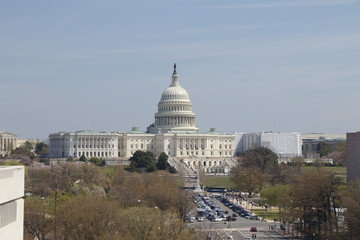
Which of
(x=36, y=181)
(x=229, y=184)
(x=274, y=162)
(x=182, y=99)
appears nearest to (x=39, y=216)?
(x=36, y=181)

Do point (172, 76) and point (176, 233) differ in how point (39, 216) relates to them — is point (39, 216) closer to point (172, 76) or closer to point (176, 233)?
point (176, 233)

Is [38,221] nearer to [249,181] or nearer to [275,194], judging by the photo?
[275,194]

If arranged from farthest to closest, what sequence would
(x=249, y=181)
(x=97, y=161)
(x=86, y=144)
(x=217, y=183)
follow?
(x=86, y=144)
(x=97, y=161)
(x=217, y=183)
(x=249, y=181)

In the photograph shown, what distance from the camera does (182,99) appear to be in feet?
620

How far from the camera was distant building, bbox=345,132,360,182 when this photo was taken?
211 feet

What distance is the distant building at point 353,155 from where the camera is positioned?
64.3m

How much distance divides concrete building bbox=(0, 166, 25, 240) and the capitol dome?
15888cm

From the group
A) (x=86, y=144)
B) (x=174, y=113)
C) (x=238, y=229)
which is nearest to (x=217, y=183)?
(x=86, y=144)

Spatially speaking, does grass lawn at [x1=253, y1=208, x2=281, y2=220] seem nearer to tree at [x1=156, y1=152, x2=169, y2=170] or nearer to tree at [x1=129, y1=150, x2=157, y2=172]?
tree at [x1=129, y1=150, x2=157, y2=172]

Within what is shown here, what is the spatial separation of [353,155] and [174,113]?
122 meters

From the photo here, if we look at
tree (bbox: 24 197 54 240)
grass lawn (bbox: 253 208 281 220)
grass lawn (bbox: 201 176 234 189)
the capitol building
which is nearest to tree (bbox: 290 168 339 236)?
grass lawn (bbox: 253 208 281 220)

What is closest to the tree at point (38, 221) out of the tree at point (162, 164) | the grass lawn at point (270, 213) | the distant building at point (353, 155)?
the distant building at point (353, 155)

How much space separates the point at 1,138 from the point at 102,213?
148083 mm

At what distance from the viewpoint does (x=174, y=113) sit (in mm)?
186375
